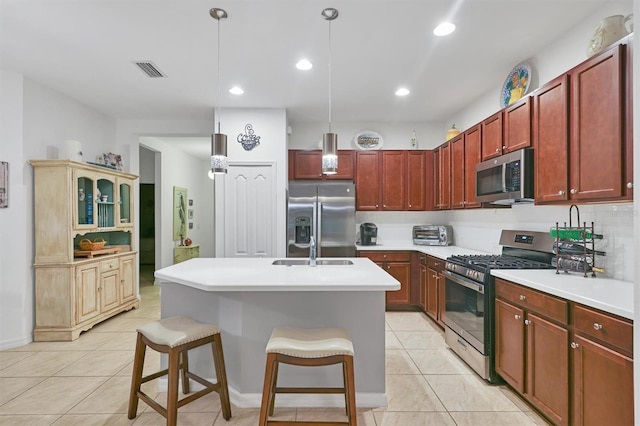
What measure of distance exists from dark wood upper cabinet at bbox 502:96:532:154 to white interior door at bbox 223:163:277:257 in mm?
2743

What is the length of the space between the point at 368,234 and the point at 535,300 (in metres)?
2.96

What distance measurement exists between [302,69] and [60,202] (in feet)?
9.50

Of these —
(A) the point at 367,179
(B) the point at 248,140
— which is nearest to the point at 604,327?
(A) the point at 367,179

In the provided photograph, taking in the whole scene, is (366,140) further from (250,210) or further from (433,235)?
(250,210)

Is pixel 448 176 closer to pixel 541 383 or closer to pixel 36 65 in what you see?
pixel 541 383

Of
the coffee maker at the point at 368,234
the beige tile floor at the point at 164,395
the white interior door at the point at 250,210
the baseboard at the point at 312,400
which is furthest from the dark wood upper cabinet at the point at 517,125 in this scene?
the white interior door at the point at 250,210

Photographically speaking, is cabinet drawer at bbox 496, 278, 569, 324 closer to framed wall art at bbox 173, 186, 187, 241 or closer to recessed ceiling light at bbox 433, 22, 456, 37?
recessed ceiling light at bbox 433, 22, 456, 37

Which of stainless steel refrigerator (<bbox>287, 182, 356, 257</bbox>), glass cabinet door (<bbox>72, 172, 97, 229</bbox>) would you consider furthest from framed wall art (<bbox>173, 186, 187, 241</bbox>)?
stainless steel refrigerator (<bbox>287, 182, 356, 257</bbox>)

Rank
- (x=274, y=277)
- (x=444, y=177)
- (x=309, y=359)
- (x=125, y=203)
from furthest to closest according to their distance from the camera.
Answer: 1. (x=125, y=203)
2. (x=444, y=177)
3. (x=274, y=277)
4. (x=309, y=359)

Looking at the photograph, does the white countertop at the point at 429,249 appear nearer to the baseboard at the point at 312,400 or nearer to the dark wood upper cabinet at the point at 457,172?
the dark wood upper cabinet at the point at 457,172

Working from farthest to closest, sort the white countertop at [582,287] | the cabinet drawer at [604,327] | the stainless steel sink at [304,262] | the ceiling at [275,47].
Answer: the stainless steel sink at [304,262], the ceiling at [275,47], the white countertop at [582,287], the cabinet drawer at [604,327]

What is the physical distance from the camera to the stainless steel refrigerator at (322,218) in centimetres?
452

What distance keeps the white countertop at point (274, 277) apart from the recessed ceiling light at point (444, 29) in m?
1.89

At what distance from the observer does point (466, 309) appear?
2963mm
